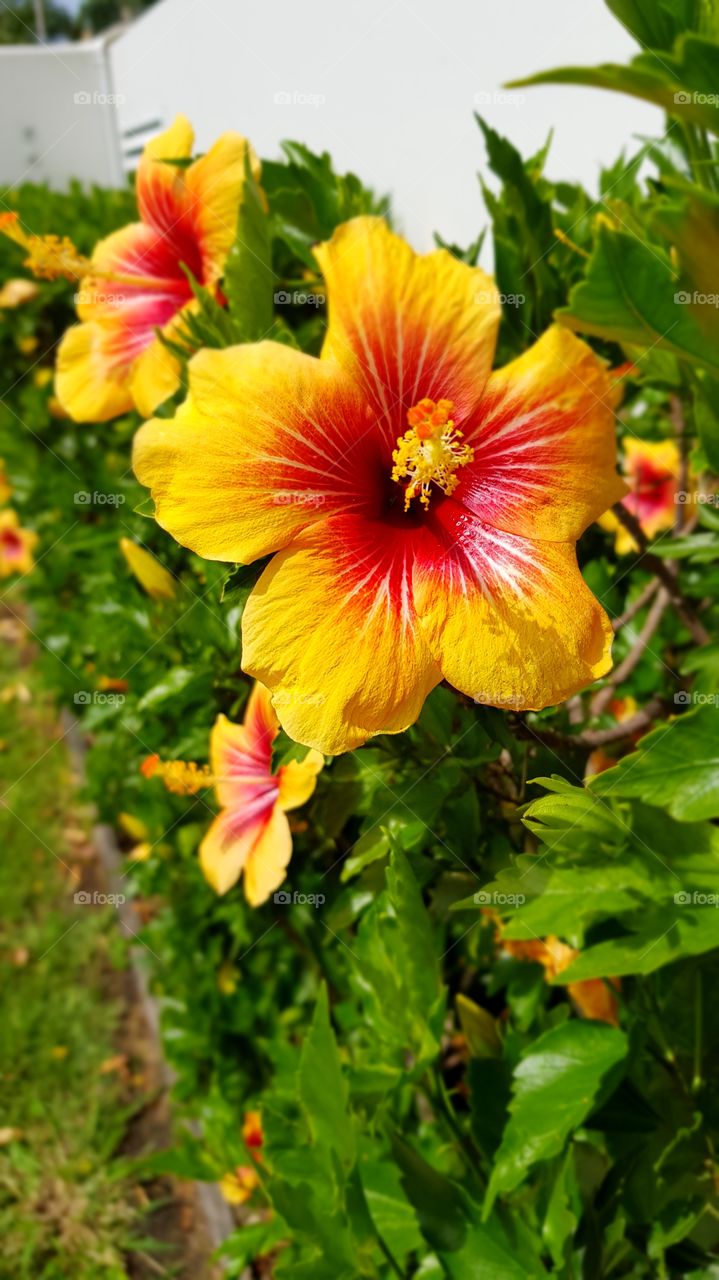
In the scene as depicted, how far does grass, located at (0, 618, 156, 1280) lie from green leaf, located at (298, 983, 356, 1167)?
175 cm

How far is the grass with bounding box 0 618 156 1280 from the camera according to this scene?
8.46 ft

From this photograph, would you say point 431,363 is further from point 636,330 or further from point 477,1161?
point 477,1161

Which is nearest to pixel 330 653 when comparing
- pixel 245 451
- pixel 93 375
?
pixel 245 451

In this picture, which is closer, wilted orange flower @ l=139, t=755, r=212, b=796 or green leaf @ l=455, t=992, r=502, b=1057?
wilted orange flower @ l=139, t=755, r=212, b=796

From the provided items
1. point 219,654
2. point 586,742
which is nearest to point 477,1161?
point 586,742

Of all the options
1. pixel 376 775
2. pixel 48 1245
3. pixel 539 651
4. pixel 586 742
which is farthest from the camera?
pixel 48 1245

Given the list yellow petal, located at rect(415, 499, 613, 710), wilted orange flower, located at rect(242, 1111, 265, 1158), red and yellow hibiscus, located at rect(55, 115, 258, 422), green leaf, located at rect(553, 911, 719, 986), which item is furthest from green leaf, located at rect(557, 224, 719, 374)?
wilted orange flower, located at rect(242, 1111, 265, 1158)

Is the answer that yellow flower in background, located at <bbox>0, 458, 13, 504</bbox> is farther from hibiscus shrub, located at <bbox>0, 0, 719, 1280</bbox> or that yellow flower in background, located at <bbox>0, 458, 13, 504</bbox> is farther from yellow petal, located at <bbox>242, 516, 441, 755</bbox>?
yellow petal, located at <bbox>242, 516, 441, 755</bbox>

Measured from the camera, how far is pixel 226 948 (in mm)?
2639

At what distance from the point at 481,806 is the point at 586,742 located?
0.18 meters

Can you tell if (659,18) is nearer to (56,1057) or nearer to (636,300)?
(636,300)

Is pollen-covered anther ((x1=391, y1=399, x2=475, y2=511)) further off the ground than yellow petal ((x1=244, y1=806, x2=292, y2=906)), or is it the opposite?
pollen-covered anther ((x1=391, y1=399, x2=475, y2=511))

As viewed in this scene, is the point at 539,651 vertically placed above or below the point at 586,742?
above

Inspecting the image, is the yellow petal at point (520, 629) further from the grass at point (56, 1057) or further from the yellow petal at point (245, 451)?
the grass at point (56, 1057)
